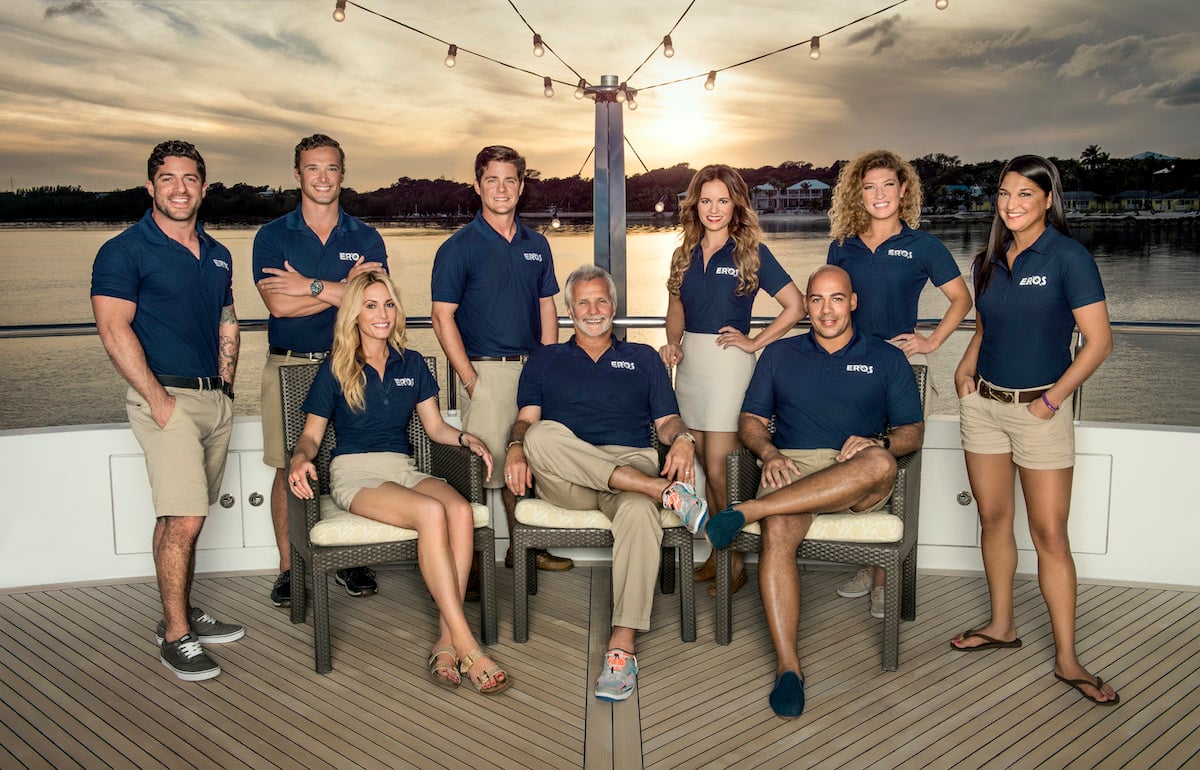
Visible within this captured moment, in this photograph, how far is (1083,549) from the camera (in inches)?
150

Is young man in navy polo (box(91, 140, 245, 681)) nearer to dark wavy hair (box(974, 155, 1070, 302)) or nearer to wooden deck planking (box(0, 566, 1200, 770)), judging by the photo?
wooden deck planking (box(0, 566, 1200, 770))

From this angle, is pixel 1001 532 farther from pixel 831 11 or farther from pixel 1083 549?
pixel 831 11

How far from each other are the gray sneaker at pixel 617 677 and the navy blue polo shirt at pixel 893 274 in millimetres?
1414

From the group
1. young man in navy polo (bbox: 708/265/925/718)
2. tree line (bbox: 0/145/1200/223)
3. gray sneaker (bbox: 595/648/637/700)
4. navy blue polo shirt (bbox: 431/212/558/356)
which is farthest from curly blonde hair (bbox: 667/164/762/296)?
tree line (bbox: 0/145/1200/223)

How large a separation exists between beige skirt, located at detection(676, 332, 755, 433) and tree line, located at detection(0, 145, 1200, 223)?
227cm

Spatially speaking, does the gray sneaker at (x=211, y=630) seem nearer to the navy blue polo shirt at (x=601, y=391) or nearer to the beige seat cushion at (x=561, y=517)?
the beige seat cushion at (x=561, y=517)

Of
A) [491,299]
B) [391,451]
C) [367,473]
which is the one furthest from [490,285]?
[367,473]

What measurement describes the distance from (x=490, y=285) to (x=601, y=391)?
0.60 m

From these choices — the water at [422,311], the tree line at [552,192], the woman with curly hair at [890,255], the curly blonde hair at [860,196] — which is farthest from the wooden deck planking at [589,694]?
the water at [422,311]

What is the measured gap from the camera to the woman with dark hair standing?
2.72m

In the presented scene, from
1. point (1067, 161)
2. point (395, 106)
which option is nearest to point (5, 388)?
point (395, 106)

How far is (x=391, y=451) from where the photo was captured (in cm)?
324

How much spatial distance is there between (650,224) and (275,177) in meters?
11.3

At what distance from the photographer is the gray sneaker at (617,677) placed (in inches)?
111
